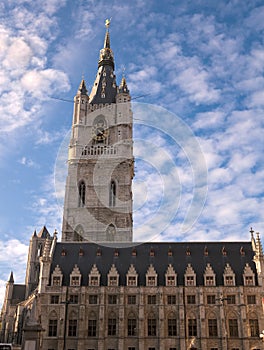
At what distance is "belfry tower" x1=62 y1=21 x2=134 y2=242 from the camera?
273ft

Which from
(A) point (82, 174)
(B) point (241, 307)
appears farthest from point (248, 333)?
(A) point (82, 174)

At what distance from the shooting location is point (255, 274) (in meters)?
63.3

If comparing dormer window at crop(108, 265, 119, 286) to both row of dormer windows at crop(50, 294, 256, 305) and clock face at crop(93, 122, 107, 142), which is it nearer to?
row of dormer windows at crop(50, 294, 256, 305)

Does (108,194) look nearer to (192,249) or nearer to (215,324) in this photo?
(192,249)

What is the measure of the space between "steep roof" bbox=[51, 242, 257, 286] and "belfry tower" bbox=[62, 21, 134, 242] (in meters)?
12.5

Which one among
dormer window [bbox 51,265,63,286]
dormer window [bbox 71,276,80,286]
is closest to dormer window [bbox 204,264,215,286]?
dormer window [bbox 71,276,80,286]

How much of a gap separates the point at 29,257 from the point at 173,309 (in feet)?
168

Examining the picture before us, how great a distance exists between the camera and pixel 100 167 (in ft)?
296

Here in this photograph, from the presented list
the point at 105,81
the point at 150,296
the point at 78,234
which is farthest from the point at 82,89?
the point at 150,296

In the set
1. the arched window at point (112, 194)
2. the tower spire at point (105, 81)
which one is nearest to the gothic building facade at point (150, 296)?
the arched window at point (112, 194)

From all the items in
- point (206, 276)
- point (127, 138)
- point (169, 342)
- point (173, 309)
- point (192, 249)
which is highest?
point (127, 138)

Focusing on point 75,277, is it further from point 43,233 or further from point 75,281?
point 43,233

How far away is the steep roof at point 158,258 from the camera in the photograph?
64.7 m

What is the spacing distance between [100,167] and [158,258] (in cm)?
2910
